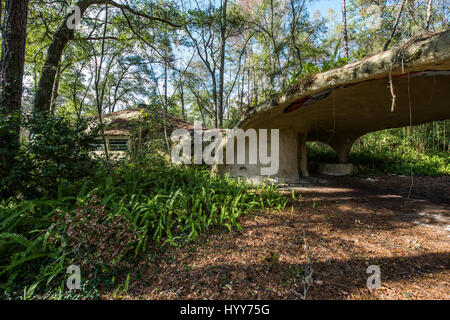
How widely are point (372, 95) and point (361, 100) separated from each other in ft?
0.89

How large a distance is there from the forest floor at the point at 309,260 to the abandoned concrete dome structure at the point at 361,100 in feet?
4.97

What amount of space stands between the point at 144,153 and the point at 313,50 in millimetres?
8908

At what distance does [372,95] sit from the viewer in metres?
3.61

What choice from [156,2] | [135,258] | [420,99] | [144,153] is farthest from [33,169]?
[420,99]

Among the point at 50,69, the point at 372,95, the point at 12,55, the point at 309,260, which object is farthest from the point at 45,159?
the point at 372,95

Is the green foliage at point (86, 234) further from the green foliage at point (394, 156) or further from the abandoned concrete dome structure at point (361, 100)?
the green foliage at point (394, 156)

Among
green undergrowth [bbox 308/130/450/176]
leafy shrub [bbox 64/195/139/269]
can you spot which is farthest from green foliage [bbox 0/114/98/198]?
green undergrowth [bbox 308/130/450/176]

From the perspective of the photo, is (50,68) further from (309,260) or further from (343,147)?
(343,147)

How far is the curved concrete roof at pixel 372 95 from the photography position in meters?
1.98

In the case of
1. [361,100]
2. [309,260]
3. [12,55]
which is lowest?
[309,260]

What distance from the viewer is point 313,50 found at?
8.47m

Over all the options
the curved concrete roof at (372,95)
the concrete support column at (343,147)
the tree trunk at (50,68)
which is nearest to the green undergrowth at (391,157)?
the concrete support column at (343,147)

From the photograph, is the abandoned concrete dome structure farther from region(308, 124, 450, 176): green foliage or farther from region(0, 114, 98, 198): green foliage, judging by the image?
region(0, 114, 98, 198): green foliage
